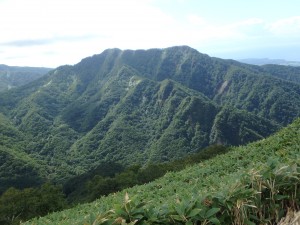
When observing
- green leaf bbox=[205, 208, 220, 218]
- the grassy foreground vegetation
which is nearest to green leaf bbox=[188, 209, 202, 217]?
the grassy foreground vegetation

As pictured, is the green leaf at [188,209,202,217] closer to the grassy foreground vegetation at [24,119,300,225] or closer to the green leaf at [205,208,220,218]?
the grassy foreground vegetation at [24,119,300,225]

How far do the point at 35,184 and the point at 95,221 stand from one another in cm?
16701

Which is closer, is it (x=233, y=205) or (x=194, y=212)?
(x=194, y=212)

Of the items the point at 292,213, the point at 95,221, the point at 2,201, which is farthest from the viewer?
the point at 2,201

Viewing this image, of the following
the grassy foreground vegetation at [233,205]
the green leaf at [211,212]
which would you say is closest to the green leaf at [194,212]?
the grassy foreground vegetation at [233,205]

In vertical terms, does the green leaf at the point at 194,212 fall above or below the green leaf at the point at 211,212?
above

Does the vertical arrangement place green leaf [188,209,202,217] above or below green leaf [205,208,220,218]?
above

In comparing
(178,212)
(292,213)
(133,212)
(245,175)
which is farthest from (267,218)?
(133,212)

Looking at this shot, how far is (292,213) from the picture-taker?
4.23 meters

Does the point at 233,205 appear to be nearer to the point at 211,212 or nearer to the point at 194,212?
the point at 211,212

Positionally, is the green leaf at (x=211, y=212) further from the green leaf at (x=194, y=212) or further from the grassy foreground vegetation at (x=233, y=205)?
the green leaf at (x=194, y=212)

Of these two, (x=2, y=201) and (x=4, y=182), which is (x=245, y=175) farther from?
(x=4, y=182)

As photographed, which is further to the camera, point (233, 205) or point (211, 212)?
point (233, 205)

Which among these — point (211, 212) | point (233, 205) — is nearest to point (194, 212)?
point (211, 212)
